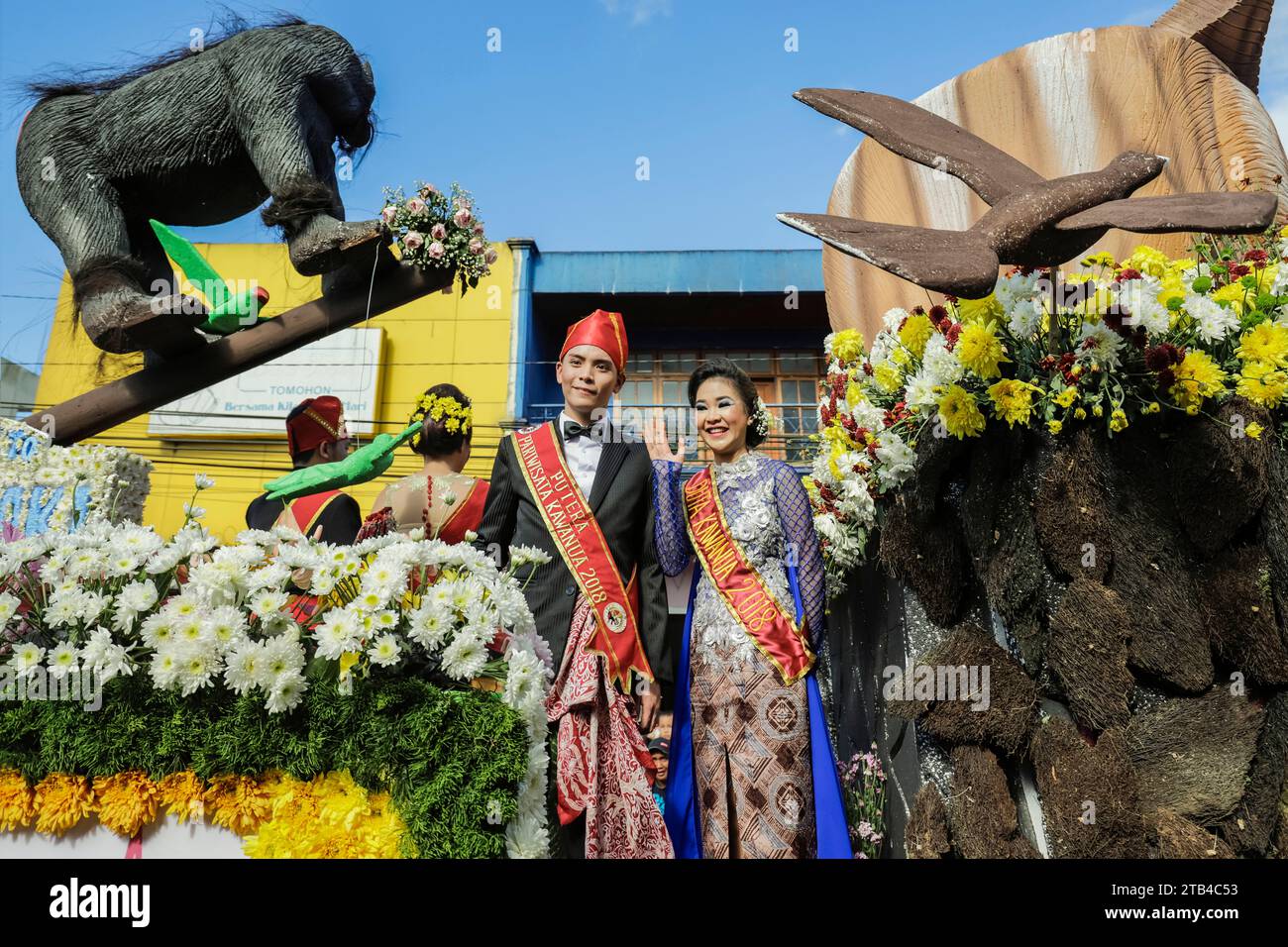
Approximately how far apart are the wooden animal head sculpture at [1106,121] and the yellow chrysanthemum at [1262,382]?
0.60 meters

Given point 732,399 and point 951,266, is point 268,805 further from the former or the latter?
point 732,399

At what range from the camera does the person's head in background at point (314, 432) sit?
13.1 ft

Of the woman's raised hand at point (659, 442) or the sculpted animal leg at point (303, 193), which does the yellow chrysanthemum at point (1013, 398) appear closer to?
the woman's raised hand at point (659, 442)

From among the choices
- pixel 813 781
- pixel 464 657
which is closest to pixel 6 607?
pixel 464 657

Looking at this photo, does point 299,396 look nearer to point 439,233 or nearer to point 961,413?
point 439,233

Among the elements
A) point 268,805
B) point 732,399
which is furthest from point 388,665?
point 732,399

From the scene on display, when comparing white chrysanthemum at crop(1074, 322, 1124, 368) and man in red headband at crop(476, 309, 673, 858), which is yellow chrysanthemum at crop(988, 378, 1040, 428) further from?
man in red headband at crop(476, 309, 673, 858)

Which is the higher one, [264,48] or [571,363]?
[264,48]

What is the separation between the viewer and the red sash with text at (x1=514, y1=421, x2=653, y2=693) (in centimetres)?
268

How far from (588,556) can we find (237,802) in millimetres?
1332

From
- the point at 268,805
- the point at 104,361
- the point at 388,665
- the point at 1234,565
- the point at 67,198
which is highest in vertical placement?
the point at 67,198

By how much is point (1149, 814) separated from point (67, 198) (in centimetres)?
405

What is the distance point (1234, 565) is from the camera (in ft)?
7.80

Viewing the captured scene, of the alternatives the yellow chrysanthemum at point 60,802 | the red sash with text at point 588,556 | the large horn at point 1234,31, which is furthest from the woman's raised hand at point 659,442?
the large horn at point 1234,31
